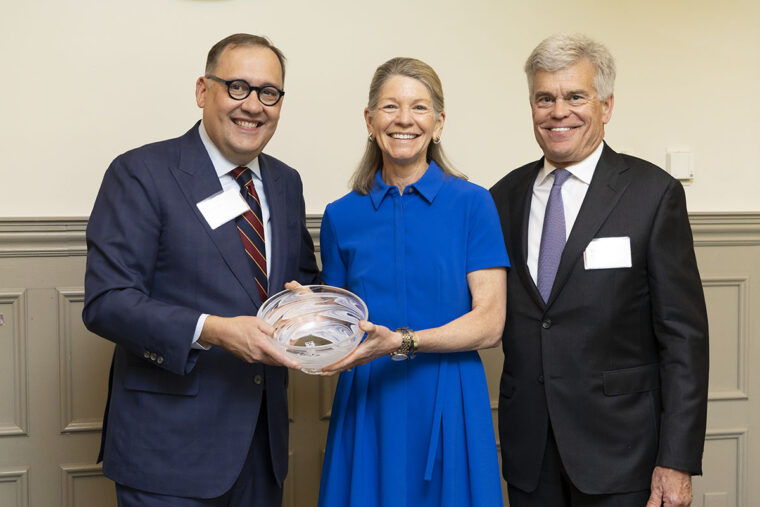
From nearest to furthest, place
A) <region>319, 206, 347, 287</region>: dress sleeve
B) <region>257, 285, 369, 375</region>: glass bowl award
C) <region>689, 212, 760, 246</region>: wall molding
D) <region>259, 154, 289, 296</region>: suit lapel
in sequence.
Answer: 1. <region>257, 285, 369, 375</region>: glass bowl award
2. <region>259, 154, 289, 296</region>: suit lapel
3. <region>319, 206, 347, 287</region>: dress sleeve
4. <region>689, 212, 760, 246</region>: wall molding

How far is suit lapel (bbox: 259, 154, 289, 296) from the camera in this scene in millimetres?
1834

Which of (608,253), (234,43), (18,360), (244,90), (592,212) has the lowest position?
(18,360)

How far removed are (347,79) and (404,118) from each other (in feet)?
3.67

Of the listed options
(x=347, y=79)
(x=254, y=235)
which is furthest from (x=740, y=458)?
(x=254, y=235)

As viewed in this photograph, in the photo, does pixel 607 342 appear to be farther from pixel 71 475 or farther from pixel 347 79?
pixel 71 475

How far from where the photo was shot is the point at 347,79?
283 centimetres

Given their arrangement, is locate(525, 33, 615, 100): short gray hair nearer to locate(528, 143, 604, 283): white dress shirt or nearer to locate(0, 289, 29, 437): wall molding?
locate(528, 143, 604, 283): white dress shirt

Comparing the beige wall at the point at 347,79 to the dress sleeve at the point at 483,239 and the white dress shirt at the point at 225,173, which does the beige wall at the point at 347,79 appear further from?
the dress sleeve at the point at 483,239

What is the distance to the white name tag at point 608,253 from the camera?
181cm

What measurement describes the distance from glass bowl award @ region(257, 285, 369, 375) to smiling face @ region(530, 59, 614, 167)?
0.74m

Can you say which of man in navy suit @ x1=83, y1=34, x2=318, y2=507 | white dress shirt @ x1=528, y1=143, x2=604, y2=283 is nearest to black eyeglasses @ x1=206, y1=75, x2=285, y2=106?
man in navy suit @ x1=83, y1=34, x2=318, y2=507

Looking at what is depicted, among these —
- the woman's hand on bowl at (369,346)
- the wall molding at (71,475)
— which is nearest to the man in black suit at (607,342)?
the woman's hand on bowl at (369,346)

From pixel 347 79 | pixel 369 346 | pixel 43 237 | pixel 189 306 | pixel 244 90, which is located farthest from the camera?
pixel 347 79

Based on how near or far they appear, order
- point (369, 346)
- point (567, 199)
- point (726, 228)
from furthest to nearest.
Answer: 1. point (726, 228)
2. point (567, 199)
3. point (369, 346)
